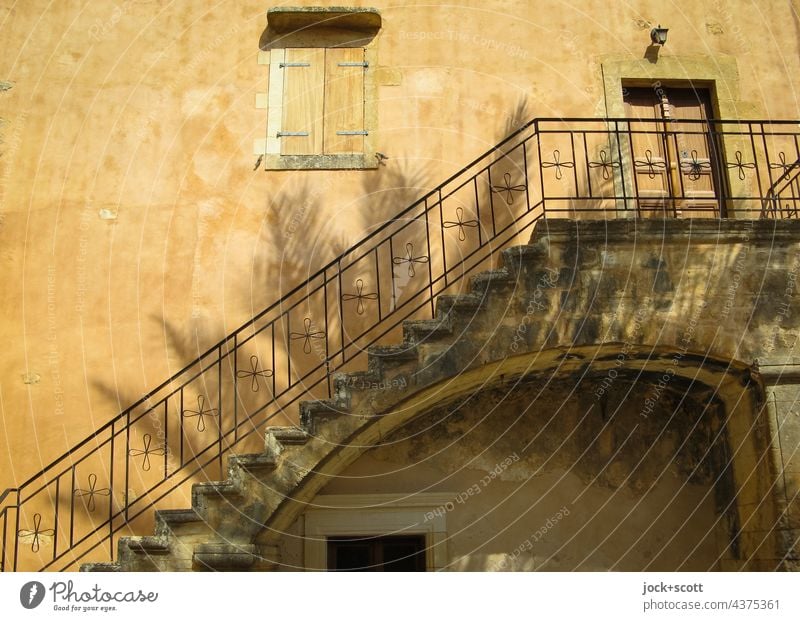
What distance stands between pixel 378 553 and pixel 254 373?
2.12m

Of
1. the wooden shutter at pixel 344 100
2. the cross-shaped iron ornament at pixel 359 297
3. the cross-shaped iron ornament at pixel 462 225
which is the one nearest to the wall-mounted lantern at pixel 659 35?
the cross-shaped iron ornament at pixel 462 225

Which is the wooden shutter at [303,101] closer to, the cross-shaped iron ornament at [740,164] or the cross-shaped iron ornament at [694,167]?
the cross-shaped iron ornament at [694,167]

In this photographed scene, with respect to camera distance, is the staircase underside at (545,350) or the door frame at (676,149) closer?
the staircase underside at (545,350)

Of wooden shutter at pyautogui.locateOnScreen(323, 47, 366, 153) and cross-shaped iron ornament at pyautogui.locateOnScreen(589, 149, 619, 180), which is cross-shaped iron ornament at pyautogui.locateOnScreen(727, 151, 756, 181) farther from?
wooden shutter at pyautogui.locateOnScreen(323, 47, 366, 153)

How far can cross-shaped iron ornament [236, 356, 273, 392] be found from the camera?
9.27 m

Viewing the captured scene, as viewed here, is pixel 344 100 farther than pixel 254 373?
Yes

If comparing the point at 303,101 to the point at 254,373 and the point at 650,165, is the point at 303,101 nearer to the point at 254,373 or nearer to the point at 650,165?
the point at 254,373

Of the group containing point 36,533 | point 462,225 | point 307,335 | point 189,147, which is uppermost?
point 189,147

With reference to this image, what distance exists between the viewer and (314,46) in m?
10.4

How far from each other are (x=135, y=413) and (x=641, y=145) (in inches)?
236

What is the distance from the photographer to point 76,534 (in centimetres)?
884

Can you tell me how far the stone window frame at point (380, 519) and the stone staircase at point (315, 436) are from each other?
141 cm

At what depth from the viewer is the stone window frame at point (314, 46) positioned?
32.5ft

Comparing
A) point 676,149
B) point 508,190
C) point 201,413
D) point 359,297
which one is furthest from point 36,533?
point 676,149
